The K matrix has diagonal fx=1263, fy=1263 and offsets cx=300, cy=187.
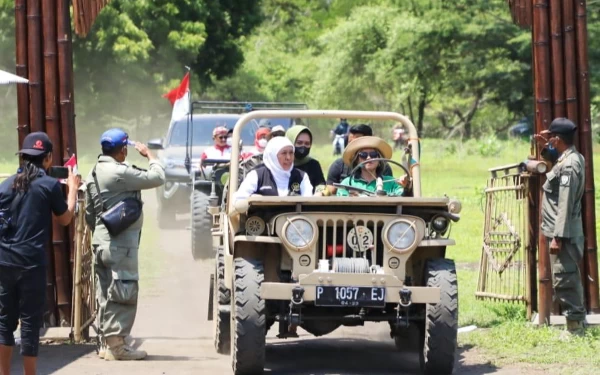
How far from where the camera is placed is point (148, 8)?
41656 millimetres

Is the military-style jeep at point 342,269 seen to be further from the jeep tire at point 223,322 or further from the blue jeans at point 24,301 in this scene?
the blue jeans at point 24,301

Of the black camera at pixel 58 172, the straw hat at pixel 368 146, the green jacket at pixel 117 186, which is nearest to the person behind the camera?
the black camera at pixel 58 172

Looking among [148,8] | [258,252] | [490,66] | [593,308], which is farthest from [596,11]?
[258,252]

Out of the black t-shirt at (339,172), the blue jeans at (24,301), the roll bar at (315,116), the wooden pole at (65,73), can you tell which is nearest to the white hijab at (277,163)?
the roll bar at (315,116)

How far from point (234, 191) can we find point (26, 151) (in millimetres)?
2161

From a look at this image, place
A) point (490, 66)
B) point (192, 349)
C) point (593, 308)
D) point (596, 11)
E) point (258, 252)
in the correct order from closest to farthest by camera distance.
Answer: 1. point (258, 252)
2. point (192, 349)
3. point (593, 308)
4. point (596, 11)
5. point (490, 66)

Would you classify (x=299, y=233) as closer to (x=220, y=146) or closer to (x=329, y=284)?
(x=329, y=284)

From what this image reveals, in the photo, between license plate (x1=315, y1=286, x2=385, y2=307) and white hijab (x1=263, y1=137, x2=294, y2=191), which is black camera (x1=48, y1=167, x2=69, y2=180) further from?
license plate (x1=315, y1=286, x2=385, y2=307)

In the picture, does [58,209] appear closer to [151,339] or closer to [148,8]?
[151,339]

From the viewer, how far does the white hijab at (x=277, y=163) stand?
1019 cm

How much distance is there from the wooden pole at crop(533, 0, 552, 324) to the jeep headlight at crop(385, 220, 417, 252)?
8.49ft

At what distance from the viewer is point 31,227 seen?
27.9 feet

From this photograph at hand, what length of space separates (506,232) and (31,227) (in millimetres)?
5176

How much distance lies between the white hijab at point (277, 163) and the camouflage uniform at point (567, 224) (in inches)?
94.2
